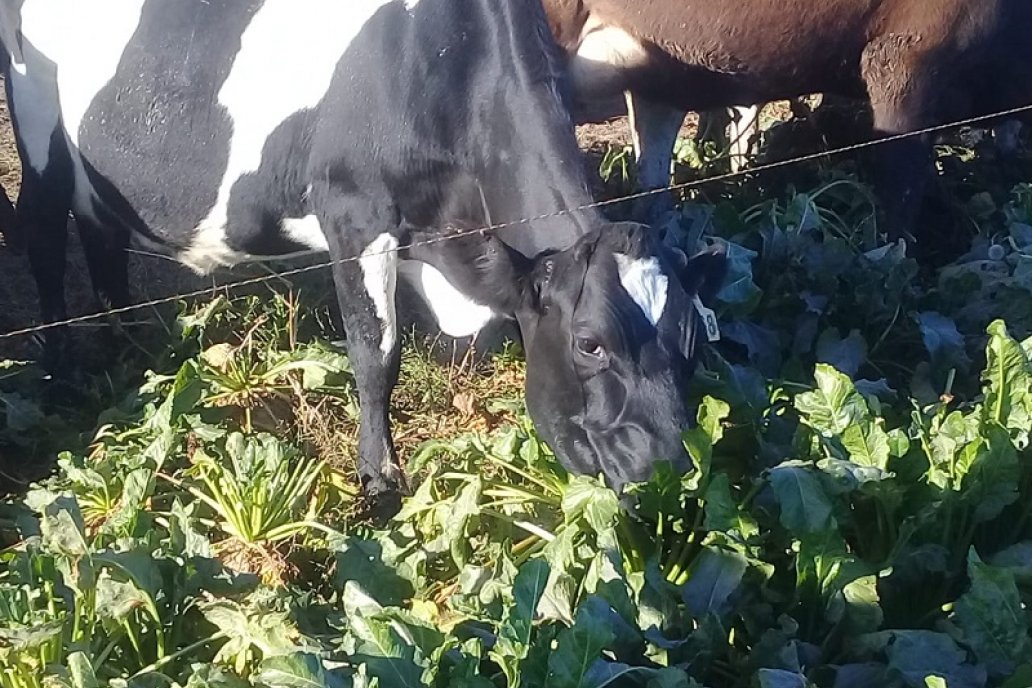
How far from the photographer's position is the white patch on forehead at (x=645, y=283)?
2.98 meters

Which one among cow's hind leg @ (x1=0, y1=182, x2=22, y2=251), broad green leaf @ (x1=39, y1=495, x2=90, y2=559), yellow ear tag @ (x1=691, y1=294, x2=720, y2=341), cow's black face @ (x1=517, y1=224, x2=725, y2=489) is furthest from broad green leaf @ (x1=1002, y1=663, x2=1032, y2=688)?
cow's hind leg @ (x1=0, y1=182, x2=22, y2=251)

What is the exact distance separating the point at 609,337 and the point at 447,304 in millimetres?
942

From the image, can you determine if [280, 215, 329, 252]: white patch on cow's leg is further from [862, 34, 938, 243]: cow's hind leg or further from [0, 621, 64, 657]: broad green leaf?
[862, 34, 938, 243]: cow's hind leg

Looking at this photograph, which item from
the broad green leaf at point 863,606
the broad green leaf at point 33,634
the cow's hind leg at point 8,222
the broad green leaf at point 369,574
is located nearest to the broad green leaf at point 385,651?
the broad green leaf at point 369,574

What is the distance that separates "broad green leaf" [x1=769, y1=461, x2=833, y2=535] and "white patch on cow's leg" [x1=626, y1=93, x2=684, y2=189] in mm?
3058

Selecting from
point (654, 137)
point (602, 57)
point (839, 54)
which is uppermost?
point (602, 57)

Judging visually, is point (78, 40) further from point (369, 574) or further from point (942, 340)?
point (942, 340)

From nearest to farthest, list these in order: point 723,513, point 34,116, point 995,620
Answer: point 995,620
point 723,513
point 34,116

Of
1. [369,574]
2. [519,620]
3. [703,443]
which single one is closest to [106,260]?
[369,574]

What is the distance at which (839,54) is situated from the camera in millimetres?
5117

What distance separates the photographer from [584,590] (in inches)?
109

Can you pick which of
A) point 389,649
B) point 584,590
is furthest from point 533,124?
point 389,649

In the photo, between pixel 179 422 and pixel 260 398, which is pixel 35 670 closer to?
pixel 179 422

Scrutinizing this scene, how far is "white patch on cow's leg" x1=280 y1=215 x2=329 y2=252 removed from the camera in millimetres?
3816
